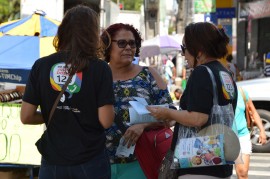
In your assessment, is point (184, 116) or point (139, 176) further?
point (139, 176)

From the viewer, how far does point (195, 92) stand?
12.1 ft

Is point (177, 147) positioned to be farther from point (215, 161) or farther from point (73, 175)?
point (73, 175)

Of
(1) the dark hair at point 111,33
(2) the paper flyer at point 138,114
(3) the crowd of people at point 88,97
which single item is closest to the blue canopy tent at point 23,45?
(1) the dark hair at point 111,33

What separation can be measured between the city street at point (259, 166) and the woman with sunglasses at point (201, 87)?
5.71 m

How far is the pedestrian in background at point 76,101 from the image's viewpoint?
11.6ft

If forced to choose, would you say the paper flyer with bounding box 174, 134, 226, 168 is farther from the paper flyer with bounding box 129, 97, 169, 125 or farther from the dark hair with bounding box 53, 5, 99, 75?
the dark hair with bounding box 53, 5, 99, 75

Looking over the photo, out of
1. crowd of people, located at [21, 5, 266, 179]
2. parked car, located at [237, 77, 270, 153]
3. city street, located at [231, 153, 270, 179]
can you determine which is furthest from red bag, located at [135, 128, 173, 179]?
parked car, located at [237, 77, 270, 153]

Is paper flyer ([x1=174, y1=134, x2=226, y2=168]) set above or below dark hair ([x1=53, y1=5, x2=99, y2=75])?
below

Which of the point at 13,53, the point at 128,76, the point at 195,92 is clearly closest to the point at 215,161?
the point at 195,92

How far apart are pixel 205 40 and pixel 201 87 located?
309 millimetres

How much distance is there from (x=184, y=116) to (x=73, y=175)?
708 millimetres

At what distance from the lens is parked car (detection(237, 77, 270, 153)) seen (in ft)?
39.6

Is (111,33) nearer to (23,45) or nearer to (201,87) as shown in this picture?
(201,87)

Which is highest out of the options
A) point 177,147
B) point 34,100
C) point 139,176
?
point 34,100
